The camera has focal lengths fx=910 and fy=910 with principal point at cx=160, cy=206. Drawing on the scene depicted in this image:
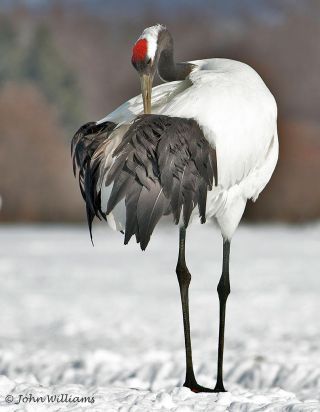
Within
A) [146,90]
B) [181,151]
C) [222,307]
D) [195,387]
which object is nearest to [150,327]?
[222,307]

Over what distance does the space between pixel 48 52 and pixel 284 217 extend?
72.0 feet

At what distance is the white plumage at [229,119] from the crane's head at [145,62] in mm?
123

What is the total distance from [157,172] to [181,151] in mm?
164

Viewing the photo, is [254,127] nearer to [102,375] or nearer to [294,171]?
[102,375]

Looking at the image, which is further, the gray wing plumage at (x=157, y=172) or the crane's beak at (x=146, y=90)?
the crane's beak at (x=146, y=90)

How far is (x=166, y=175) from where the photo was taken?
4.44m

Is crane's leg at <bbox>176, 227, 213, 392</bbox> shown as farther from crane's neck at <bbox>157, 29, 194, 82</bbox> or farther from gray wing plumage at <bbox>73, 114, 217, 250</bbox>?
crane's neck at <bbox>157, 29, 194, 82</bbox>

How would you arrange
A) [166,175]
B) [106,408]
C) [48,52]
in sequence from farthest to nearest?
[48,52]
[166,175]
[106,408]

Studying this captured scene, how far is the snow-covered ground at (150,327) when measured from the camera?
4504mm

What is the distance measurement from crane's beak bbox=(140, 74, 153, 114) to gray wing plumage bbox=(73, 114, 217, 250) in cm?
22

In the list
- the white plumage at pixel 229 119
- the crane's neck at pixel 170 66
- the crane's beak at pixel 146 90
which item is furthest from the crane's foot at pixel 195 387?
the crane's neck at pixel 170 66

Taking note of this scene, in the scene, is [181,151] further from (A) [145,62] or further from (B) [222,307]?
(B) [222,307]

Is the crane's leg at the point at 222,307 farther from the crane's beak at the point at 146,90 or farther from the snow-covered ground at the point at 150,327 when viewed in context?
the crane's beak at the point at 146,90

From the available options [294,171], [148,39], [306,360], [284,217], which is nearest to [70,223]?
[284,217]
